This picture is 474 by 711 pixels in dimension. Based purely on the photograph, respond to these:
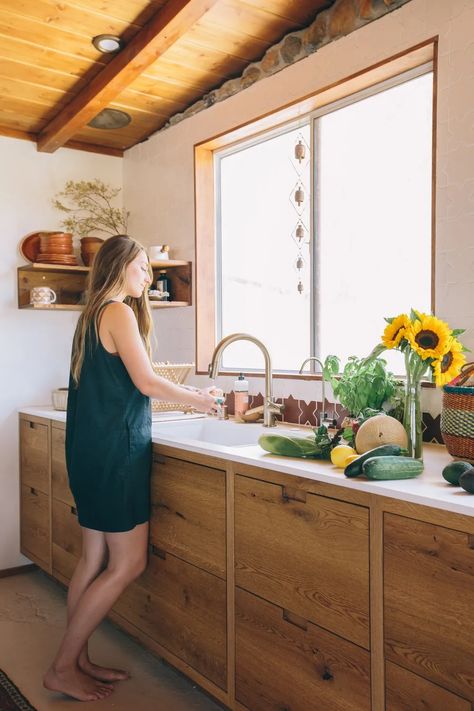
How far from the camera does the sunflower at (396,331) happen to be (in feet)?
5.69

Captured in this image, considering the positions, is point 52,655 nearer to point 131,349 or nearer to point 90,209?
point 131,349

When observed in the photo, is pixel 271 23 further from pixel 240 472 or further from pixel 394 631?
pixel 394 631

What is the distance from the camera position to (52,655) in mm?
2611

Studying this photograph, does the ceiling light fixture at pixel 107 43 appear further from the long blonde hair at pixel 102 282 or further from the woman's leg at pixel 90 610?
the woman's leg at pixel 90 610

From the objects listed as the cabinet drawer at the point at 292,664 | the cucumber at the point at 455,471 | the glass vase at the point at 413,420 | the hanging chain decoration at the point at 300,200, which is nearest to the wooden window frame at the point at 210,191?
the hanging chain decoration at the point at 300,200

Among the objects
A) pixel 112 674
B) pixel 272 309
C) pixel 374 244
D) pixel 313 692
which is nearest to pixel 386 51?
pixel 374 244

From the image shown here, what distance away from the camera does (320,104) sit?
2.66 m

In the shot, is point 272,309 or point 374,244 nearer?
point 374,244

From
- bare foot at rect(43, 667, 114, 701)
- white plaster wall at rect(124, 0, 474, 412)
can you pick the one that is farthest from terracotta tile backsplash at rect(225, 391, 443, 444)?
bare foot at rect(43, 667, 114, 701)

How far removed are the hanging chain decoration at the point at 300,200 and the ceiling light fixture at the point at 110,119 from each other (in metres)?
1.08

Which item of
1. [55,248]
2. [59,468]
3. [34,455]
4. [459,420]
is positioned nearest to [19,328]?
[55,248]

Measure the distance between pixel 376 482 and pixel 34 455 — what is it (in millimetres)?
2299

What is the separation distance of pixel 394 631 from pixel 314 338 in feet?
4.90

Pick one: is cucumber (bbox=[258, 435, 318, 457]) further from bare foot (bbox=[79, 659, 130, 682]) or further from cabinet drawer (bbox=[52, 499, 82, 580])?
cabinet drawer (bbox=[52, 499, 82, 580])
